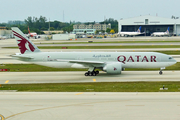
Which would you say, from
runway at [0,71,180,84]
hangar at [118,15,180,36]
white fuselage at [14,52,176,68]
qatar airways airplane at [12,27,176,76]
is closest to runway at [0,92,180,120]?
runway at [0,71,180,84]

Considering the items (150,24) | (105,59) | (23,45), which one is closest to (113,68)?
(105,59)

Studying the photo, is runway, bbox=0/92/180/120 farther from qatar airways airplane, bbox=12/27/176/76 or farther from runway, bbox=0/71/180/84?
qatar airways airplane, bbox=12/27/176/76

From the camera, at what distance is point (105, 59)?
121 feet

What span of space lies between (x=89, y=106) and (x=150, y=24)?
562ft

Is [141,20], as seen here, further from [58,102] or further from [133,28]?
[58,102]

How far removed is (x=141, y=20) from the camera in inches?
7219

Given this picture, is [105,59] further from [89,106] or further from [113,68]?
[89,106]

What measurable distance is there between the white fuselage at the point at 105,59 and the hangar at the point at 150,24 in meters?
151

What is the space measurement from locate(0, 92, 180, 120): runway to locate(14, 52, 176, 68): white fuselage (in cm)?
1309

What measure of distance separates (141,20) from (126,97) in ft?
551

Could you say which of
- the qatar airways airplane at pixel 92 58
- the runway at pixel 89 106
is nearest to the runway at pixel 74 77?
the qatar airways airplane at pixel 92 58

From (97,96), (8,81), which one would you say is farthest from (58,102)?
(8,81)

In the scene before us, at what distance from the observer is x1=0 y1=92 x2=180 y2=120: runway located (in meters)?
17.2

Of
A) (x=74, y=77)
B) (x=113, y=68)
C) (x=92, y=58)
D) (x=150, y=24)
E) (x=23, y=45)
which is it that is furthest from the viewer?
(x=150, y=24)
